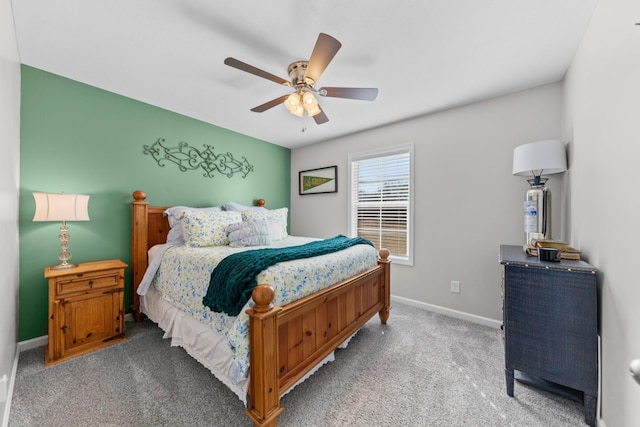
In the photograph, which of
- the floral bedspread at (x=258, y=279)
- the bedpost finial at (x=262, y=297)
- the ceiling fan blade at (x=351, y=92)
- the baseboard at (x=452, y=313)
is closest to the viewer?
the bedpost finial at (x=262, y=297)

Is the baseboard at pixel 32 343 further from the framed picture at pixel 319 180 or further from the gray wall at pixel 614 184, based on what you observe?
the gray wall at pixel 614 184

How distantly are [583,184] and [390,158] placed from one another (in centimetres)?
195

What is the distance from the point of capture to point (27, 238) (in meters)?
2.04

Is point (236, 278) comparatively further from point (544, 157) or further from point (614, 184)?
point (544, 157)

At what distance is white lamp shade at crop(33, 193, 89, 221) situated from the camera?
1851 millimetres

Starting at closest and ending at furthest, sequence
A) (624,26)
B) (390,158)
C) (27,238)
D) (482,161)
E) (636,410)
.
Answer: (636,410) < (624,26) < (27,238) < (482,161) < (390,158)

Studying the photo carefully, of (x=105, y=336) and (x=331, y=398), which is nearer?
(x=331, y=398)

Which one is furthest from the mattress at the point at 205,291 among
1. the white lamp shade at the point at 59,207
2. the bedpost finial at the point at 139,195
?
the white lamp shade at the point at 59,207

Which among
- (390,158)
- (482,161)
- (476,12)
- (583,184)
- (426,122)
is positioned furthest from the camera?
(390,158)

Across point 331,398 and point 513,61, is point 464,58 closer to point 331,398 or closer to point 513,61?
point 513,61

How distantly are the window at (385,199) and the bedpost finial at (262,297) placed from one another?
227 centimetres

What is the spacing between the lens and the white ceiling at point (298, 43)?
1466 millimetres

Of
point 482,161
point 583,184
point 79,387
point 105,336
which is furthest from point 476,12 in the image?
point 105,336

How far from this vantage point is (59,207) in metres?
1.92
